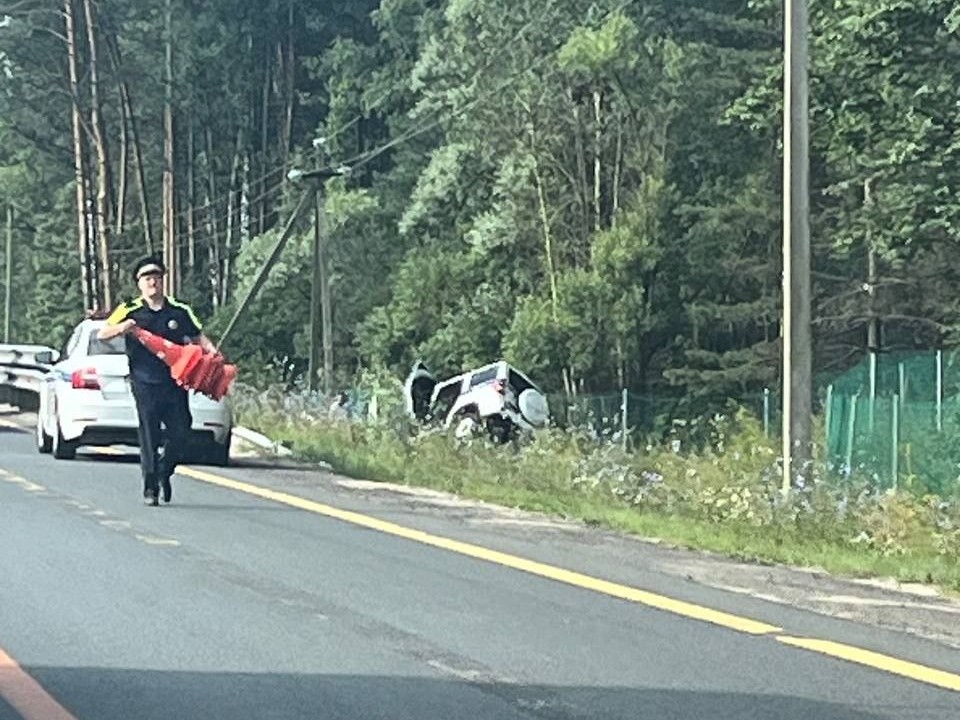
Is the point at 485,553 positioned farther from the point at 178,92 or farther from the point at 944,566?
the point at 178,92

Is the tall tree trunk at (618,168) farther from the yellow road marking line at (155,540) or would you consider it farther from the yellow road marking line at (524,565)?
the yellow road marking line at (155,540)

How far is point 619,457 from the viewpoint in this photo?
21375 mm

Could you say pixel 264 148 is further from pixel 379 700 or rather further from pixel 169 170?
pixel 379 700

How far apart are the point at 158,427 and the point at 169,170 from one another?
179 ft

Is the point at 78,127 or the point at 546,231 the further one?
the point at 78,127

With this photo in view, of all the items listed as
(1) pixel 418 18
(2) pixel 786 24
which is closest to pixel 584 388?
(1) pixel 418 18

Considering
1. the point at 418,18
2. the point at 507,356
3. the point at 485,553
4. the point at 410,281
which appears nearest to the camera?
the point at 485,553

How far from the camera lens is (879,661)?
8875 mm

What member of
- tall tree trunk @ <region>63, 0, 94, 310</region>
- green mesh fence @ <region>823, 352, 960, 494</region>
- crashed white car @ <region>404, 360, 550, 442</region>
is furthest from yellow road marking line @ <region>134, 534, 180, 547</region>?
tall tree trunk @ <region>63, 0, 94, 310</region>

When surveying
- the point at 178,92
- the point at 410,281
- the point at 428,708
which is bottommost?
the point at 428,708

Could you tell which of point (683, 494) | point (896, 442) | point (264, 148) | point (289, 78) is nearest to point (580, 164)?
point (289, 78)

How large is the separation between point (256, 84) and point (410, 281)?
76.9ft

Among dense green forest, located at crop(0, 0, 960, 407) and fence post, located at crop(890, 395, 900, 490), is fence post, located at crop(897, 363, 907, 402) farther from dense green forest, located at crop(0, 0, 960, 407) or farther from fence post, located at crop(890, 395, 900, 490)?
dense green forest, located at crop(0, 0, 960, 407)

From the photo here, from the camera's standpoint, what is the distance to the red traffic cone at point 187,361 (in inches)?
591
